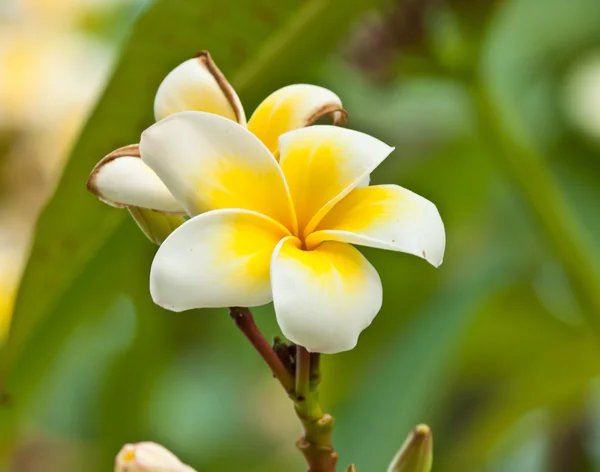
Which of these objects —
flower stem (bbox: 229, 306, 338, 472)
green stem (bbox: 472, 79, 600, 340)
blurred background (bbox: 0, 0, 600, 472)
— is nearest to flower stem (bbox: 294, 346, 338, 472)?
flower stem (bbox: 229, 306, 338, 472)

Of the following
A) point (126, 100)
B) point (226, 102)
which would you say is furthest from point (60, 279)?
point (226, 102)

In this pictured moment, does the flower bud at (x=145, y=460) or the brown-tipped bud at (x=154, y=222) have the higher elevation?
the brown-tipped bud at (x=154, y=222)

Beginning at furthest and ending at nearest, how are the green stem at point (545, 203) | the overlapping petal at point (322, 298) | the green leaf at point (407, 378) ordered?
1. the green leaf at point (407, 378)
2. the green stem at point (545, 203)
3. the overlapping petal at point (322, 298)

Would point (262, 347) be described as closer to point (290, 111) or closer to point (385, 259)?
point (290, 111)

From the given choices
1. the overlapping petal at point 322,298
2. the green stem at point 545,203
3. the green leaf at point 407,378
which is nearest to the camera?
the overlapping petal at point 322,298

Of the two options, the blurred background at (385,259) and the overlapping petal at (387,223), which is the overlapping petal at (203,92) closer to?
the overlapping petal at (387,223)

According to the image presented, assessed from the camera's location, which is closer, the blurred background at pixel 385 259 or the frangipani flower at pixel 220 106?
the frangipani flower at pixel 220 106

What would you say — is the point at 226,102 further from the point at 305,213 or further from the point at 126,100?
the point at 126,100

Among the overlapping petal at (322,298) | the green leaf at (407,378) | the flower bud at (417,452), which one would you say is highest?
the overlapping petal at (322,298)

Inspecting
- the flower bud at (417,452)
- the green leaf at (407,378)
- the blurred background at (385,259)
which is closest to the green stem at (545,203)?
the blurred background at (385,259)
